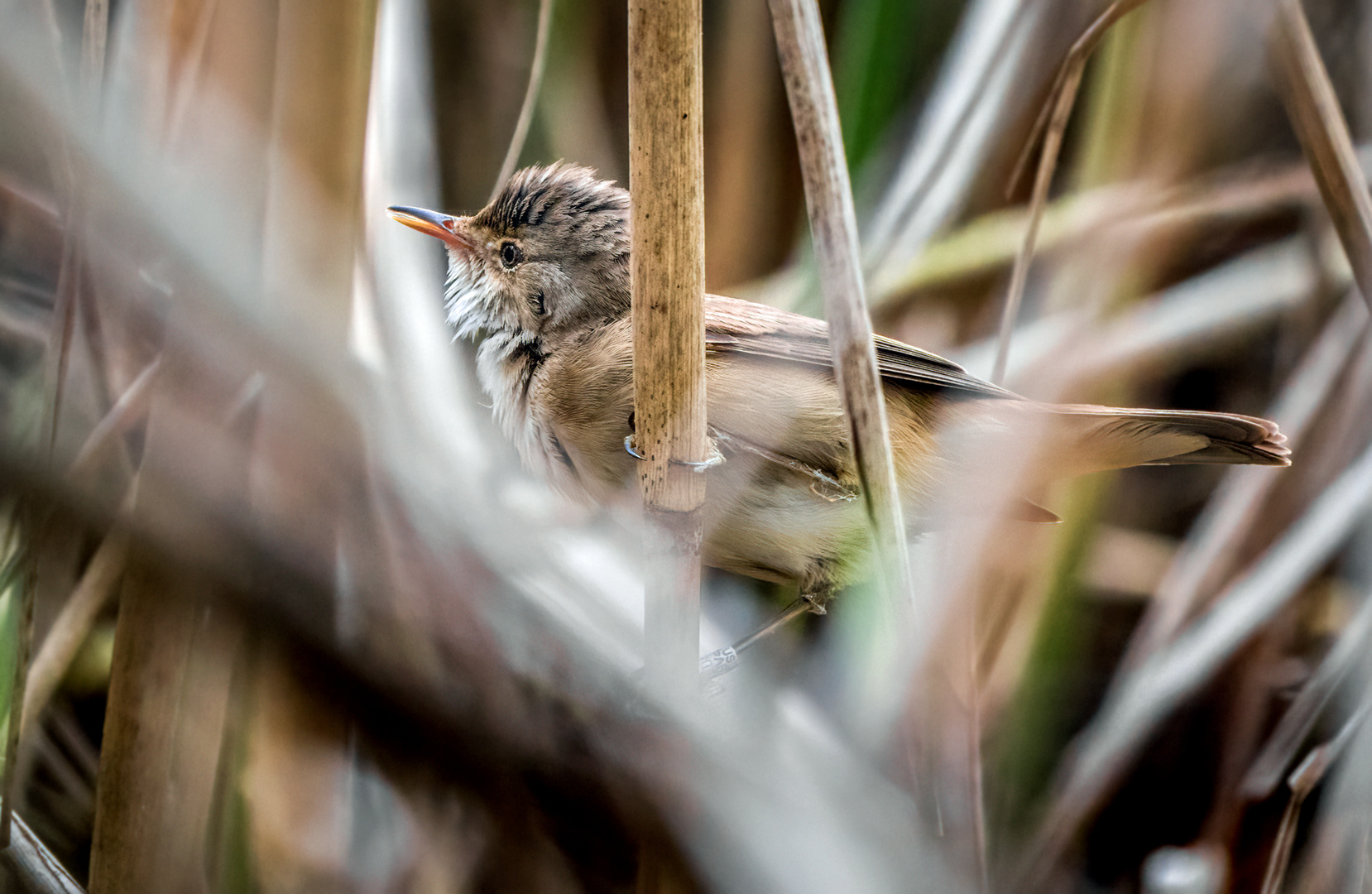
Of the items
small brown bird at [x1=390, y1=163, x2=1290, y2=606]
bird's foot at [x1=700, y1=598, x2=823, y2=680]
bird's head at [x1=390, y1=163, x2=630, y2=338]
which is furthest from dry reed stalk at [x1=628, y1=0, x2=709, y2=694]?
bird's head at [x1=390, y1=163, x2=630, y2=338]

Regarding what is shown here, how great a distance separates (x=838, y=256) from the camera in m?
0.85

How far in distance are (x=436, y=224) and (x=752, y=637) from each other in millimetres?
925

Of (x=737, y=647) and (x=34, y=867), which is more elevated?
(x=737, y=647)

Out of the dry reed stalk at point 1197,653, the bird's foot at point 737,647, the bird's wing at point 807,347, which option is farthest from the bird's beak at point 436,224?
the dry reed stalk at point 1197,653

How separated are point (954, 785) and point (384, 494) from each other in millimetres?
1160

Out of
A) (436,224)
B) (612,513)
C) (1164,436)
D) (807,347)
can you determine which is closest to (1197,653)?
(1164,436)

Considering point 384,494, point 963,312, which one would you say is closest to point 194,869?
point 384,494

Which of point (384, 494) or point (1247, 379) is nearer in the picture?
point (384, 494)

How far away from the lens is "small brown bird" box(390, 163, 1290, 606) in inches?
54.7

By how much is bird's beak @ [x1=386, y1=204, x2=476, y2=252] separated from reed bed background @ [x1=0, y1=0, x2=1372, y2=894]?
0.06 meters

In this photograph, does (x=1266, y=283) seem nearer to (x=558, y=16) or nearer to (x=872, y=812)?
(x=872, y=812)

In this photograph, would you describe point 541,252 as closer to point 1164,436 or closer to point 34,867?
point 1164,436

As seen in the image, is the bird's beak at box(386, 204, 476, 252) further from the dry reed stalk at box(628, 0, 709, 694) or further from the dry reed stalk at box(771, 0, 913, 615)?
the dry reed stalk at box(771, 0, 913, 615)

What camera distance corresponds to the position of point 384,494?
45.1 inches
